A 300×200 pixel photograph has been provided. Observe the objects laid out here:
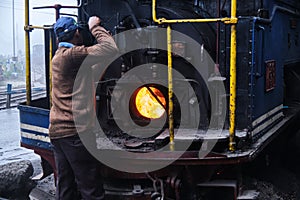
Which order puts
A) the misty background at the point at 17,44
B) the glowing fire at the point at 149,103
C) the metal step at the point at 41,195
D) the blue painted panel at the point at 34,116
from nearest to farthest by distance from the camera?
1. the glowing fire at the point at 149,103
2. the blue painted panel at the point at 34,116
3. the metal step at the point at 41,195
4. the misty background at the point at 17,44

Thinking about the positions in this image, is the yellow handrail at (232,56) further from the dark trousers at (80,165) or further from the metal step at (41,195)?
the metal step at (41,195)

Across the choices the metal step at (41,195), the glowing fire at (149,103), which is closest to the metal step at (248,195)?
the glowing fire at (149,103)

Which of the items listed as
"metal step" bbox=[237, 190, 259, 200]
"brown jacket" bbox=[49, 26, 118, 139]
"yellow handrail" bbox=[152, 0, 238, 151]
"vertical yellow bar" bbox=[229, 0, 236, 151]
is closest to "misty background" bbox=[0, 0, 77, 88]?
"brown jacket" bbox=[49, 26, 118, 139]

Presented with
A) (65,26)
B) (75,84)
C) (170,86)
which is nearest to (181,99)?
(170,86)

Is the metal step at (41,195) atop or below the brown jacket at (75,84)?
below

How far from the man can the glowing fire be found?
605 millimetres

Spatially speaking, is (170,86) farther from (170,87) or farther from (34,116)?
(34,116)

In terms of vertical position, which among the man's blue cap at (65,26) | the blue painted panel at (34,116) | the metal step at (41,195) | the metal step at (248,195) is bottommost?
the metal step at (41,195)

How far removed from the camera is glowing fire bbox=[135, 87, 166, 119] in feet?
12.7

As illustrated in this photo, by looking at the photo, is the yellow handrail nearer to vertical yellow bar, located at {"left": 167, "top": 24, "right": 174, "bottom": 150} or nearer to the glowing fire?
vertical yellow bar, located at {"left": 167, "top": 24, "right": 174, "bottom": 150}

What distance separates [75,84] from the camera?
11.2ft

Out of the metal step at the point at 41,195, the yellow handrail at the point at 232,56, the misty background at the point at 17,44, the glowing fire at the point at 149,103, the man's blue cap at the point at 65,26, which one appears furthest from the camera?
the misty background at the point at 17,44

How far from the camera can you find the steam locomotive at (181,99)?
3.46 m

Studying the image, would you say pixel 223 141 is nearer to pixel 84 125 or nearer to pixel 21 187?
pixel 84 125
